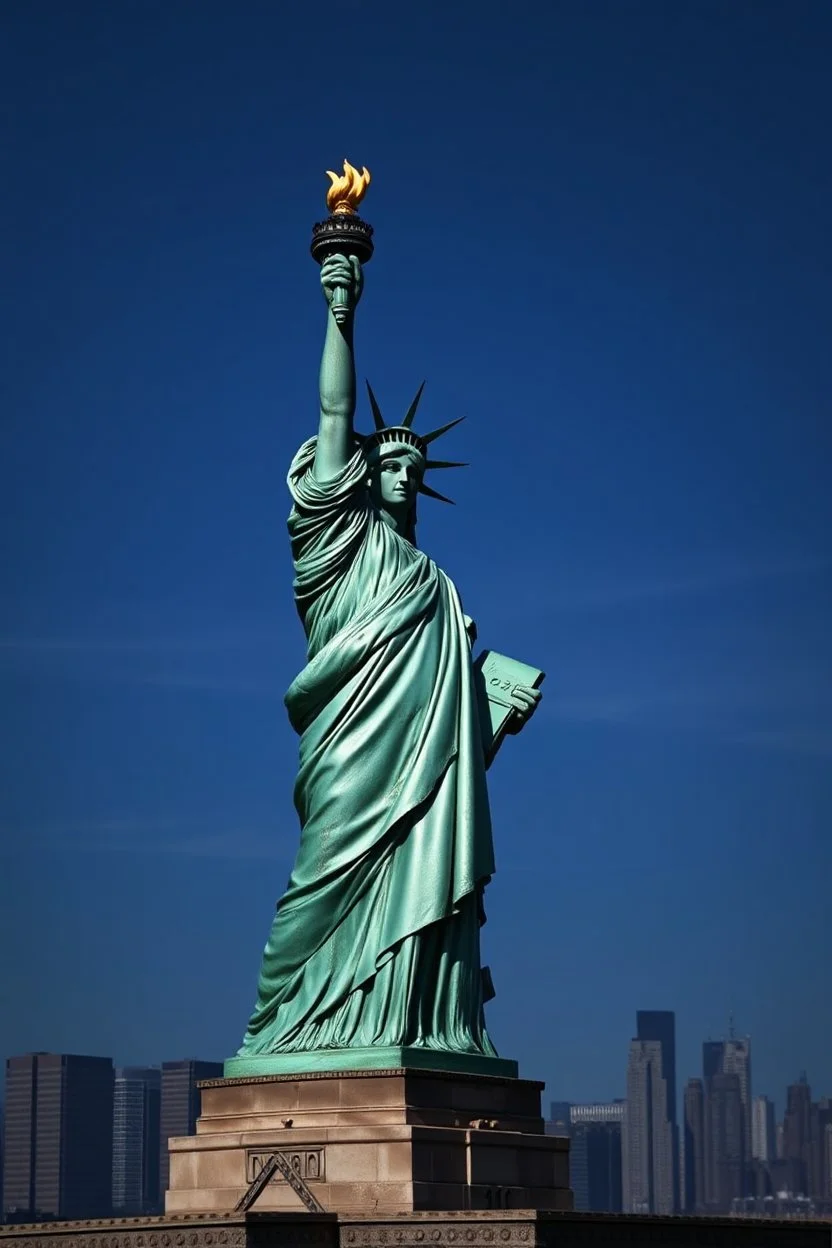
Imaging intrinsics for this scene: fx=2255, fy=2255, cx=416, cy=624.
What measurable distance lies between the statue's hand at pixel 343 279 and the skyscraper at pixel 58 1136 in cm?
3737

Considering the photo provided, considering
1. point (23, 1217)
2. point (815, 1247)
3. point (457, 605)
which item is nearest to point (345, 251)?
point (457, 605)

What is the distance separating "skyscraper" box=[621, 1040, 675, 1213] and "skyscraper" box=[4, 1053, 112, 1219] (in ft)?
254

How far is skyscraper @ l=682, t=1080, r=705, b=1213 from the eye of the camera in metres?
158

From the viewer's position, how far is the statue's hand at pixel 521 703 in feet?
88.7

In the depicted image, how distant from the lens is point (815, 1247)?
1046 inches

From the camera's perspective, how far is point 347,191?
27.4m

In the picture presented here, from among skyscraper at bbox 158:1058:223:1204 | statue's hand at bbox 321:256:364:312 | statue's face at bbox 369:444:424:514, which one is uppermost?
statue's hand at bbox 321:256:364:312

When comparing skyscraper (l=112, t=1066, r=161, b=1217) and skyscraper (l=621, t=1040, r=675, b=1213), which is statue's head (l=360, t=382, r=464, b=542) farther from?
skyscraper (l=621, t=1040, r=675, b=1213)

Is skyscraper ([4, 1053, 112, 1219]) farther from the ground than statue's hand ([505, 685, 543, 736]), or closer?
closer

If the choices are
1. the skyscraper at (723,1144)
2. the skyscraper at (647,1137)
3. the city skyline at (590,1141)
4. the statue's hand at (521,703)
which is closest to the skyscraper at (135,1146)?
the city skyline at (590,1141)

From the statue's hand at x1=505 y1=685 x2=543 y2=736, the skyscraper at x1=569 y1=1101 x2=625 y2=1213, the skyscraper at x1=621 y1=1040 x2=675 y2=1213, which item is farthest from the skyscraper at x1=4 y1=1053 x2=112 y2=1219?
the skyscraper at x1=621 y1=1040 x2=675 y2=1213

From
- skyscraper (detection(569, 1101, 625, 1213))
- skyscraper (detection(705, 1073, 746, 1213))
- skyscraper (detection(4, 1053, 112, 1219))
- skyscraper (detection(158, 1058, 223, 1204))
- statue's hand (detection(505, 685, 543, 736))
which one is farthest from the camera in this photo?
skyscraper (detection(705, 1073, 746, 1213))

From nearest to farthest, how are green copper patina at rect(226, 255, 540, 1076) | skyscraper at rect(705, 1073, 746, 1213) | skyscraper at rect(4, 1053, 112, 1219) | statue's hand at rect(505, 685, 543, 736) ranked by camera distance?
green copper patina at rect(226, 255, 540, 1076) → statue's hand at rect(505, 685, 543, 736) → skyscraper at rect(4, 1053, 112, 1219) → skyscraper at rect(705, 1073, 746, 1213)

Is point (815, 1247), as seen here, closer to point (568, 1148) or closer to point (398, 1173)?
point (568, 1148)
